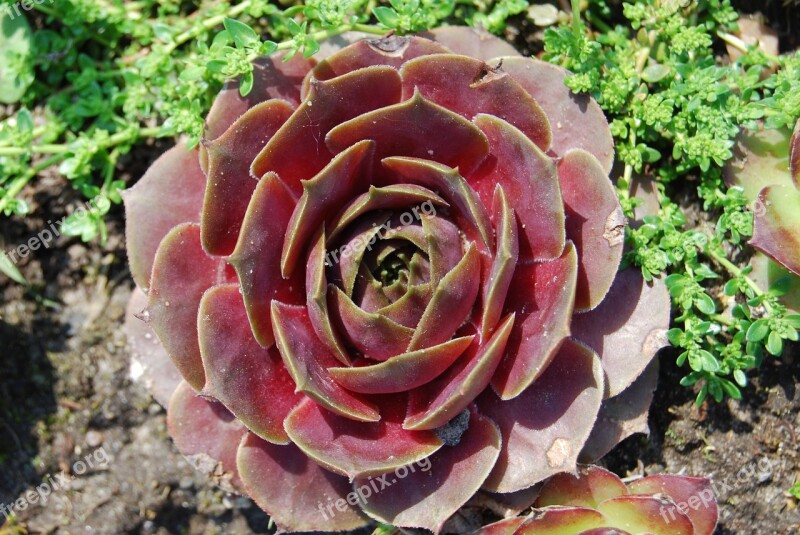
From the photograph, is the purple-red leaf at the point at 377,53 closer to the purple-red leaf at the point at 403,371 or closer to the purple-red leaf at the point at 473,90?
the purple-red leaf at the point at 473,90

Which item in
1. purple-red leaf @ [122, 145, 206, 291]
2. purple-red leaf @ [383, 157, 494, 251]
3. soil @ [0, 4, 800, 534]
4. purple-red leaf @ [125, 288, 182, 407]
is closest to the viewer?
purple-red leaf @ [383, 157, 494, 251]

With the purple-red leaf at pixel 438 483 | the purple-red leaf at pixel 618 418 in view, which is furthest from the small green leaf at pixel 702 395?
the purple-red leaf at pixel 438 483

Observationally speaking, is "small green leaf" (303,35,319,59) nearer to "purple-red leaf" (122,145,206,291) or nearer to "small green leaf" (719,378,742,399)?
"purple-red leaf" (122,145,206,291)

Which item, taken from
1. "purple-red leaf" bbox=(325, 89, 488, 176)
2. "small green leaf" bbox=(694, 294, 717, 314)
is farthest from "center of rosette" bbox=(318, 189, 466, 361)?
"small green leaf" bbox=(694, 294, 717, 314)

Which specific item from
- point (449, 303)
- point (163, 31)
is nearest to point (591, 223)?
point (449, 303)

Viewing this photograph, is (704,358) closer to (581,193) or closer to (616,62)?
(581,193)
